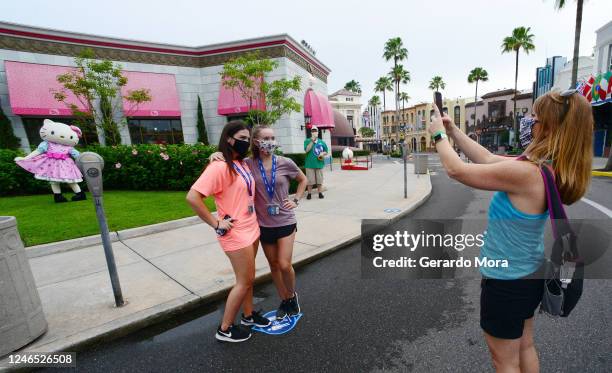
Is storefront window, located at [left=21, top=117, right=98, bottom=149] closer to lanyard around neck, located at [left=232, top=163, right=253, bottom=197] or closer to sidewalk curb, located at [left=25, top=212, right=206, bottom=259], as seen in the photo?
sidewalk curb, located at [left=25, top=212, right=206, bottom=259]

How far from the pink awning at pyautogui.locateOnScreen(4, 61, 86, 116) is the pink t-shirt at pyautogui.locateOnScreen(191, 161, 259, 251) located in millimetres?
17463

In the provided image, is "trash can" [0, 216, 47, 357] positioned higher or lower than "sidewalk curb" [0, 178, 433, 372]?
higher

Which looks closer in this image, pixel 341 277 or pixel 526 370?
pixel 526 370

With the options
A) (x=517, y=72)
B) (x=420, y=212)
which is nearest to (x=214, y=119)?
(x=420, y=212)

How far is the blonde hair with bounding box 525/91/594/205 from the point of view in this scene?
1.35 m

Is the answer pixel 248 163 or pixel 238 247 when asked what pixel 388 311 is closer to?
pixel 238 247

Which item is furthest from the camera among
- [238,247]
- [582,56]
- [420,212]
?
[582,56]

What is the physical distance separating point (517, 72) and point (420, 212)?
115 feet

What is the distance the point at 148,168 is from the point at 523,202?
433 inches

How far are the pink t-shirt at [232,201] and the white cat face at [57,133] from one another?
304 inches

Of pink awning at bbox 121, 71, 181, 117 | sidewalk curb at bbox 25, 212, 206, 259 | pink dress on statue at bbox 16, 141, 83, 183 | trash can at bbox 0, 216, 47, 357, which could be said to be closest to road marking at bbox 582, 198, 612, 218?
sidewalk curb at bbox 25, 212, 206, 259

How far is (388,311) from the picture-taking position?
3086 millimetres

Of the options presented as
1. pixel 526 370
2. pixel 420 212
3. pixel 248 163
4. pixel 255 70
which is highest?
pixel 255 70

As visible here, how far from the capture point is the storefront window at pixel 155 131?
18.0 meters
